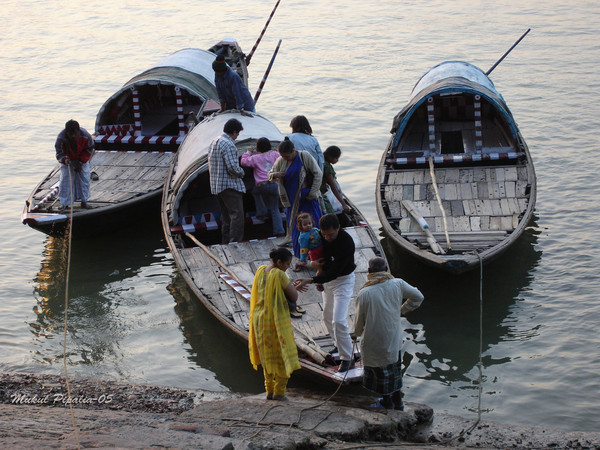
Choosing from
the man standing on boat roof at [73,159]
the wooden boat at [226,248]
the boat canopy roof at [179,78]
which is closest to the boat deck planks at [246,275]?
the wooden boat at [226,248]

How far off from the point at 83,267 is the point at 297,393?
5.07 metres

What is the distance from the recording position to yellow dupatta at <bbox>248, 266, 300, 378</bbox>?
20.8 ft

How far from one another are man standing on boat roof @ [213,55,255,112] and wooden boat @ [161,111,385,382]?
1.27ft

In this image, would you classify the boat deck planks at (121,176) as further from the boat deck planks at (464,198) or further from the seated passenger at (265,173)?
the boat deck planks at (464,198)

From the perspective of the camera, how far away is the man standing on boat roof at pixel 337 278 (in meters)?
6.55

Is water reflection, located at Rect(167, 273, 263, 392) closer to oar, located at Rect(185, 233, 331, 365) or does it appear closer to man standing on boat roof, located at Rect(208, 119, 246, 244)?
oar, located at Rect(185, 233, 331, 365)

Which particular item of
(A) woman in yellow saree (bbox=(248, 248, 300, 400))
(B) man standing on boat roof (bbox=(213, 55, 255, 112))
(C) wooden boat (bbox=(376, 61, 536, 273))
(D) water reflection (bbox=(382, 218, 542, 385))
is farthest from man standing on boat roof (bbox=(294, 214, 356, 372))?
(B) man standing on boat roof (bbox=(213, 55, 255, 112))

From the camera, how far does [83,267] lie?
36.3 ft

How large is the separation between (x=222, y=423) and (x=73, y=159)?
539 centimetres

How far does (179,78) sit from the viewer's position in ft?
43.1

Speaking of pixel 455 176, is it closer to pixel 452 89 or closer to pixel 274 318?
pixel 452 89

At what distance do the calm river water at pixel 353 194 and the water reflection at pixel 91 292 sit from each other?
1.1 inches

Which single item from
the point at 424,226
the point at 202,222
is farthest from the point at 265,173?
the point at 424,226

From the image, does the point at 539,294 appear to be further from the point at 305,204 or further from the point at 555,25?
the point at 555,25
